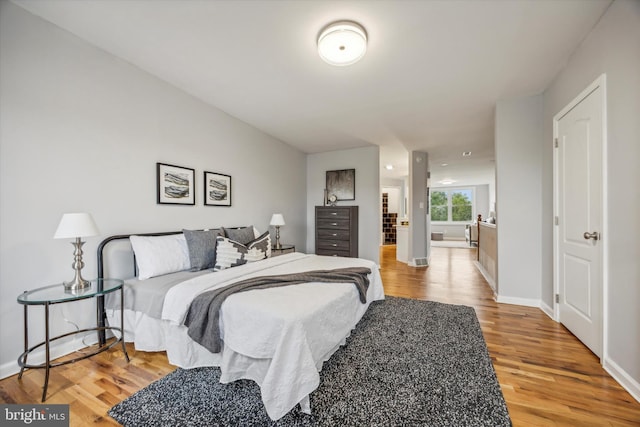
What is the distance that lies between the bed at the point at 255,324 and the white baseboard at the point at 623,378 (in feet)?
5.87

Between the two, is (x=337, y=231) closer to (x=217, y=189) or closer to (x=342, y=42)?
(x=217, y=189)

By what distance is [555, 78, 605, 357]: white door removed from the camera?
2.05 meters

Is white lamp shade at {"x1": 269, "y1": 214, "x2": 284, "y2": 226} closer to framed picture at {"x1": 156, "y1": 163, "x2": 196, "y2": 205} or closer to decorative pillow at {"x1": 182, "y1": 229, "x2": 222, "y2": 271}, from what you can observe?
framed picture at {"x1": 156, "y1": 163, "x2": 196, "y2": 205}

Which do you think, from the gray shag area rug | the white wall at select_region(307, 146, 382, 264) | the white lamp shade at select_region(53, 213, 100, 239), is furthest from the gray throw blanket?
the white wall at select_region(307, 146, 382, 264)

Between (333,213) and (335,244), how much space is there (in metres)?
0.61

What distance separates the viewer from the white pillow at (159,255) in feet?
7.84

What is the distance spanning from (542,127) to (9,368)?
5.46m

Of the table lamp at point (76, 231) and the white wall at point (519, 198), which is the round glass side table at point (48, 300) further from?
the white wall at point (519, 198)

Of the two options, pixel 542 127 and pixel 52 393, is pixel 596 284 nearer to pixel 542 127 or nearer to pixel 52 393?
pixel 542 127

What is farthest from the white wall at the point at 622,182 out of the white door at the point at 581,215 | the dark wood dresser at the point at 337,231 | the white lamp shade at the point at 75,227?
the white lamp shade at the point at 75,227

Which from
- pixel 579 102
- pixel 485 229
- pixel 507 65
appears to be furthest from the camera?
pixel 485 229

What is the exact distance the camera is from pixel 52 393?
65.6 inches

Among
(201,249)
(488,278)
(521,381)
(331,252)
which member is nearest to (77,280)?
(201,249)

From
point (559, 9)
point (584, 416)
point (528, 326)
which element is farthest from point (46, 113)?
point (528, 326)
